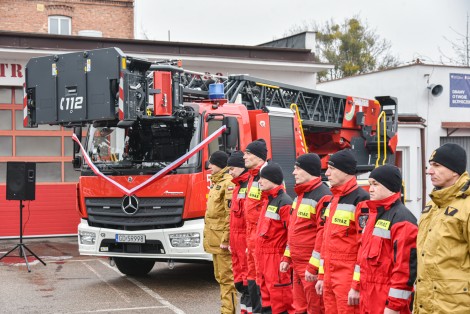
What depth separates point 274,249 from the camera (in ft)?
23.0

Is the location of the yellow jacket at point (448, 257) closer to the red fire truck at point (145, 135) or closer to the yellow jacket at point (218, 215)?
the yellow jacket at point (218, 215)

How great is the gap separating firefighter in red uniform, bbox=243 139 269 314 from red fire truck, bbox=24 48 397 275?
7.01 feet

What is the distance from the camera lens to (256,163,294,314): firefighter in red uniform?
6992mm

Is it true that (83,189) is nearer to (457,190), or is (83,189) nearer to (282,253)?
(282,253)

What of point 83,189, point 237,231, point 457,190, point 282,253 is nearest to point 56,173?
point 83,189

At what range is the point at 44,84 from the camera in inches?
393

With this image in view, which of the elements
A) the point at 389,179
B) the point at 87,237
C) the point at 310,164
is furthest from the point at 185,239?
the point at 389,179

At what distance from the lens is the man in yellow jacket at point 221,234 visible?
824 centimetres

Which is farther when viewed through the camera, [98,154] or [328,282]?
[98,154]

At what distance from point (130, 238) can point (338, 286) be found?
17.2 feet

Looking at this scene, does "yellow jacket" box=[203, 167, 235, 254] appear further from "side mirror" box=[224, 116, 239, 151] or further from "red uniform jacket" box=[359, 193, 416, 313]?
"red uniform jacket" box=[359, 193, 416, 313]

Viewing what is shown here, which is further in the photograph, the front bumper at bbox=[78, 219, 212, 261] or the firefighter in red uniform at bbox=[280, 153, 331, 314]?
the front bumper at bbox=[78, 219, 212, 261]

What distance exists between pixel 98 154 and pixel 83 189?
0.62 meters

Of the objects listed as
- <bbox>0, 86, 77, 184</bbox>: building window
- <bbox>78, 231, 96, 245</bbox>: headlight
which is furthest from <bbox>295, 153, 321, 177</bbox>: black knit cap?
<bbox>0, 86, 77, 184</bbox>: building window
